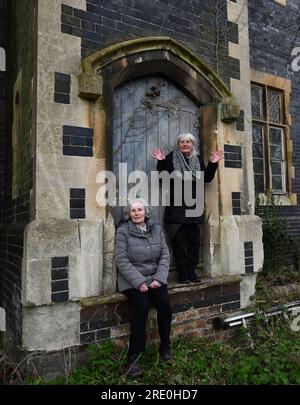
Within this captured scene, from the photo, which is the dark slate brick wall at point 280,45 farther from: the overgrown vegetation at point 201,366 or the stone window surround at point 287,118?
the overgrown vegetation at point 201,366

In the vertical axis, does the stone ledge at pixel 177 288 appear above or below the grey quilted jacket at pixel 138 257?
below

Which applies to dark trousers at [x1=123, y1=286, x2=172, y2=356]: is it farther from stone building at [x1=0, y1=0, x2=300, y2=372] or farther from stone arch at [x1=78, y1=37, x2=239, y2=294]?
stone arch at [x1=78, y1=37, x2=239, y2=294]

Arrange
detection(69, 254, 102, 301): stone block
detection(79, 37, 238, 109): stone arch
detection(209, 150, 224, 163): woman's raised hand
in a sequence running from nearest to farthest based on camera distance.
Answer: detection(69, 254, 102, 301): stone block
detection(79, 37, 238, 109): stone arch
detection(209, 150, 224, 163): woman's raised hand

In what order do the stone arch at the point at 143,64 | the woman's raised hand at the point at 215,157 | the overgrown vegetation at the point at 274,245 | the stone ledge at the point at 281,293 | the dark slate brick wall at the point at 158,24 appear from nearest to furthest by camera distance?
1. the stone arch at the point at 143,64
2. the dark slate brick wall at the point at 158,24
3. the woman's raised hand at the point at 215,157
4. the stone ledge at the point at 281,293
5. the overgrown vegetation at the point at 274,245

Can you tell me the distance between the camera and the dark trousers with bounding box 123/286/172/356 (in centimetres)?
344

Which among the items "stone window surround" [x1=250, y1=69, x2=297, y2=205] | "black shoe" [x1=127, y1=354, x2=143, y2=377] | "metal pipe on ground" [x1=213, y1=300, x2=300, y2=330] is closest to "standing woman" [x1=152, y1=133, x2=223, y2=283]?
Answer: "metal pipe on ground" [x1=213, y1=300, x2=300, y2=330]

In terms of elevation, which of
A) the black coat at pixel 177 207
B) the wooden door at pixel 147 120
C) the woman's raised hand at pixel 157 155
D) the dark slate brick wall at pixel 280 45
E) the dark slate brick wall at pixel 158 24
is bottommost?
the black coat at pixel 177 207

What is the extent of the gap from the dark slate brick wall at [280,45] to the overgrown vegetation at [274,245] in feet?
1.95

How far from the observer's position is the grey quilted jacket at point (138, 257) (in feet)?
11.7

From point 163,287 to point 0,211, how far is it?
2517mm

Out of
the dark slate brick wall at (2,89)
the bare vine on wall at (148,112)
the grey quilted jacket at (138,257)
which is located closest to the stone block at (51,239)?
the grey quilted jacket at (138,257)

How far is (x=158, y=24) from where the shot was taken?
14.4ft

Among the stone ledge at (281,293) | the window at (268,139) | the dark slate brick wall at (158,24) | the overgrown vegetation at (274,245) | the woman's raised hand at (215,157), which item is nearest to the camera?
the dark slate brick wall at (158,24)

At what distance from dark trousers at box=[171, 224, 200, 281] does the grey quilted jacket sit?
1.76 ft
